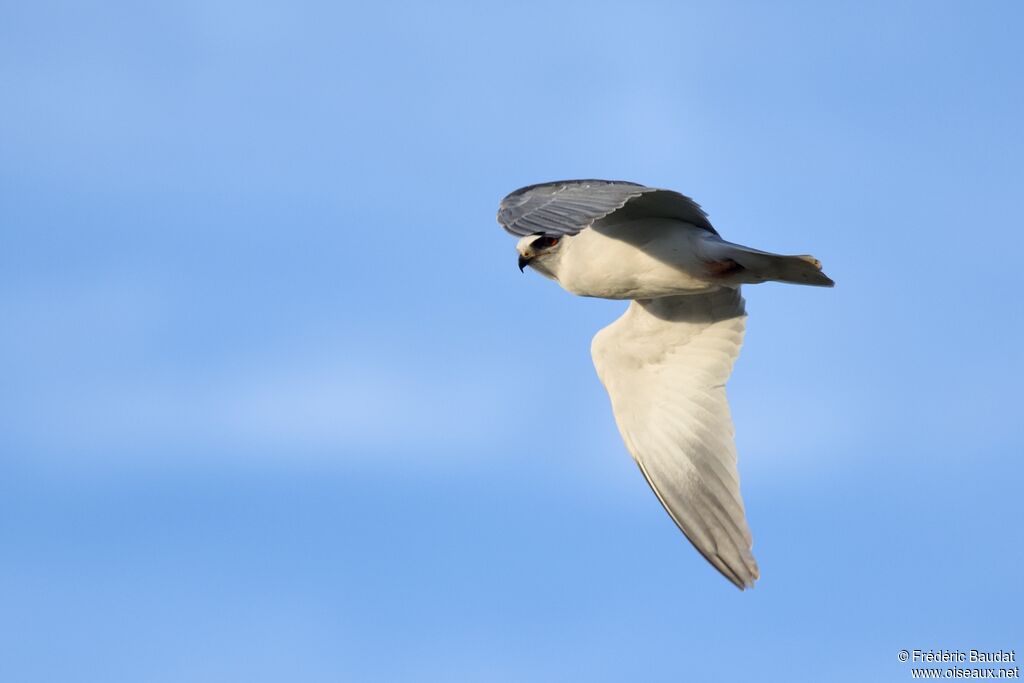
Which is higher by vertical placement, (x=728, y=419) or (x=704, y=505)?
(x=728, y=419)

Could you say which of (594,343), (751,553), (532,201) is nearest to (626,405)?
(594,343)

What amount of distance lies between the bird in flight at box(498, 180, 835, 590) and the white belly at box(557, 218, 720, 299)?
0.4 inches

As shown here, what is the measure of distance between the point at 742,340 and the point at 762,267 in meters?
2.11

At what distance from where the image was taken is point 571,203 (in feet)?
32.2

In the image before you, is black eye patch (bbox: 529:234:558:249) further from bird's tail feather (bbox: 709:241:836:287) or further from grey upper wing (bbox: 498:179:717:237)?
bird's tail feather (bbox: 709:241:836:287)

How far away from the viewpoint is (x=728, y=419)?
13.0 meters

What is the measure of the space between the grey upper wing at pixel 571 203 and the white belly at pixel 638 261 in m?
0.31

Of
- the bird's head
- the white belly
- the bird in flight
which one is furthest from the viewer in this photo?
the bird's head

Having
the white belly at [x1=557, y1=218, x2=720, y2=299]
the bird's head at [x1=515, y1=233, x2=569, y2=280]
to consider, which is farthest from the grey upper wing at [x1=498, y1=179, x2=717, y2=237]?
the bird's head at [x1=515, y1=233, x2=569, y2=280]

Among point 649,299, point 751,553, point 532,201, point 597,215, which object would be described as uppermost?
point 649,299

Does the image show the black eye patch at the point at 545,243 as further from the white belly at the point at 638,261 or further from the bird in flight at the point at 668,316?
the white belly at the point at 638,261

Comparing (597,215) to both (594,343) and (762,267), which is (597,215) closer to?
(762,267)

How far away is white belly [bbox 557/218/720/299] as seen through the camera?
1148cm

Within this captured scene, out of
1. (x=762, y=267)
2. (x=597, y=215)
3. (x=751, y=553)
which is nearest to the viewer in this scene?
(x=597, y=215)
